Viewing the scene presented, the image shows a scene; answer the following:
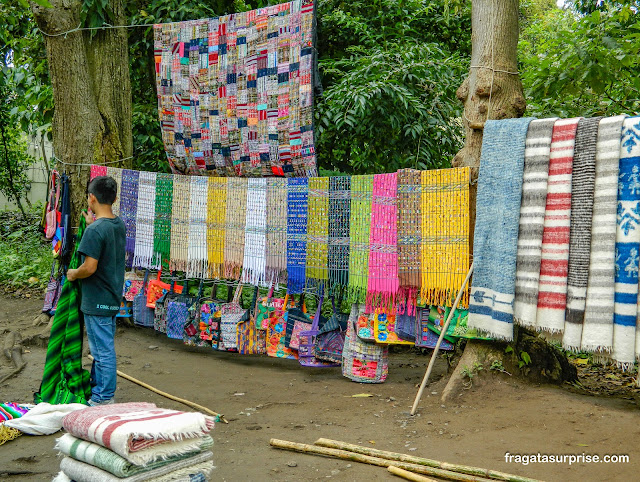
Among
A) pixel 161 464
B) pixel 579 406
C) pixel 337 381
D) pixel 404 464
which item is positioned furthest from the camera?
pixel 337 381

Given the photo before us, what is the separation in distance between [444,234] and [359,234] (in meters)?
0.72

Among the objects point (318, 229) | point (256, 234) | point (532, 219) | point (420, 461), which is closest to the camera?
point (420, 461)

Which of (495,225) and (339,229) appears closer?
(495,225)

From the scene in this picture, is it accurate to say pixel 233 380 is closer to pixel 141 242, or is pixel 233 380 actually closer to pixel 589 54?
pixel 141 242

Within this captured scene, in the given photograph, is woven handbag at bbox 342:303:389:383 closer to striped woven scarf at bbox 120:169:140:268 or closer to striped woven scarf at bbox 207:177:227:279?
striped woven scarf at bbox 207:177:227:279

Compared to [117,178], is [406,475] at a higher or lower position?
lower

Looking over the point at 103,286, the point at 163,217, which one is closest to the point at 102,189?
the point at 103,286

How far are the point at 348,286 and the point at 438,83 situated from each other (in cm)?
288

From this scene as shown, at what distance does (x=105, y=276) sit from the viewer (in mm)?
4281

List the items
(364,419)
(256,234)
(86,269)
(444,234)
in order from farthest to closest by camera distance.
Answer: (256,234) → (444,234) → (364,419) → (86,269)

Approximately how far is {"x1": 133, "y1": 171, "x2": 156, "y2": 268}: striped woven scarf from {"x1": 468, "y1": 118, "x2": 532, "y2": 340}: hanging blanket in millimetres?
3350

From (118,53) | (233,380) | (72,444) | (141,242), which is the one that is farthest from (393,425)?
(118,53)

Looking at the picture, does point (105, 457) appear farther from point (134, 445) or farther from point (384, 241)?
point (384, 241)

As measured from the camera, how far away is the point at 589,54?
17.6 feet
